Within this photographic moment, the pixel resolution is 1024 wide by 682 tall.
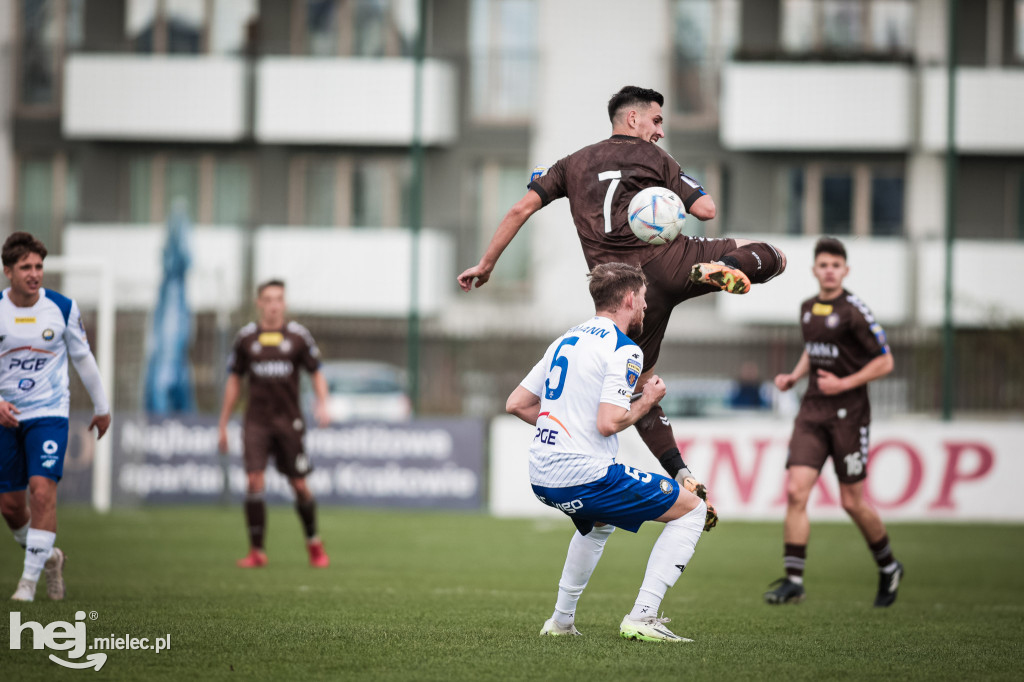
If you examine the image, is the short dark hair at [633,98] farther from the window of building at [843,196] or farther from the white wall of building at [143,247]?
the window of building at [843,196]

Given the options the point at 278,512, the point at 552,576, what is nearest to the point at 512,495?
the point at 278,512

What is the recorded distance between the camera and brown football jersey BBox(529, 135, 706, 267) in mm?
6605

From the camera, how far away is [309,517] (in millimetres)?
11102

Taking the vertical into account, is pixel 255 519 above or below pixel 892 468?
below

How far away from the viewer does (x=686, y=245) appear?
6.62 meters

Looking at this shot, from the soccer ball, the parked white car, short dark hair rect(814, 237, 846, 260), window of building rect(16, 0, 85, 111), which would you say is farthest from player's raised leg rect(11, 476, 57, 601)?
window of building rect(16, 0, 85, 111)

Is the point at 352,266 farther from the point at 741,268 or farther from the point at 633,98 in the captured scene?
the point at 741,268

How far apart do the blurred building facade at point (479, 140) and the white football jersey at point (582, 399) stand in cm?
1765

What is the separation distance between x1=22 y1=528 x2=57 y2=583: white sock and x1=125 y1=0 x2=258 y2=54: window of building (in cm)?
2136

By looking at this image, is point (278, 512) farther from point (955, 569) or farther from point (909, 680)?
point (909, 680)

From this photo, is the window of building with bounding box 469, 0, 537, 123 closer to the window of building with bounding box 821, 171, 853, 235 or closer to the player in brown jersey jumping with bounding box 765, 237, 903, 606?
the window of building with bounding box 821, 171, 853, 235

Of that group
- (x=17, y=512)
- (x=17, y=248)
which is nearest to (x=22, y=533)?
(x=17, y=512)

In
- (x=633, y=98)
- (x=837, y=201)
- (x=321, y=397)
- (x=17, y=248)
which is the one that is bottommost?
(x=321, y=397)

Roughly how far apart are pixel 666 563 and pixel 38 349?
158 inches
